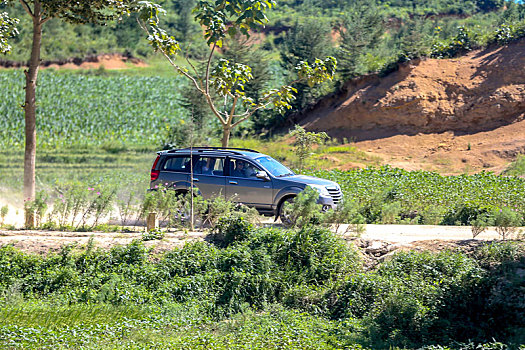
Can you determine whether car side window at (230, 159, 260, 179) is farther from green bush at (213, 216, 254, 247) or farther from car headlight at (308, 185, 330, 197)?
green bush at (213, 216, 254, 247)

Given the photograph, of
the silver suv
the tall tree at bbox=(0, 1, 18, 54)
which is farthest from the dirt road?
the tall tree at bbox=(0, 1, 18, 54)

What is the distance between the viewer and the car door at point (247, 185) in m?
13.3

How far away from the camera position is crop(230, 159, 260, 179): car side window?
534 inches

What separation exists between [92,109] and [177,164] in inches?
1326

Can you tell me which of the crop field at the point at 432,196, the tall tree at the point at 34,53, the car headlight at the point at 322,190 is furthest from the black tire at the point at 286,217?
the tall tree at the point at 34,53

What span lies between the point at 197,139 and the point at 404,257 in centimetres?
1892

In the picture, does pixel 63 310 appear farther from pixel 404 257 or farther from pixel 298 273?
pixel 404 257

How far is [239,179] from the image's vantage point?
534 inches

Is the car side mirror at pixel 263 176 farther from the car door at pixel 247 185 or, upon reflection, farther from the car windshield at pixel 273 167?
the car windshield at pixel 273 167

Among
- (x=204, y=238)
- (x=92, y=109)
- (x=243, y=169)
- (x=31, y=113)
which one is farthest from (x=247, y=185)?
(x=92, y=109)

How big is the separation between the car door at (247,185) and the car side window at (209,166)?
0.24m

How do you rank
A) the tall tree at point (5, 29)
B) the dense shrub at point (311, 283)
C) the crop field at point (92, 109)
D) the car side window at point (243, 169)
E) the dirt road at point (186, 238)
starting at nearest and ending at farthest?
the dense shrub at point (311, 283) < the dirt road at point (186, 238) < the car side window at point (243, 169) < the tall tree at point (5, 29) < the crop field at point (92, 109)

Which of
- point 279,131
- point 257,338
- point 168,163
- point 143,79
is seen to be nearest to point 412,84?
point 279,131

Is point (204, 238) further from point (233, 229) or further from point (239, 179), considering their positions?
point (239, 179)
